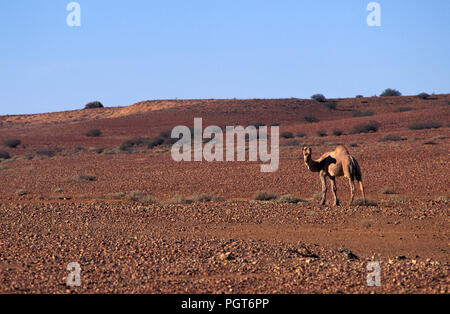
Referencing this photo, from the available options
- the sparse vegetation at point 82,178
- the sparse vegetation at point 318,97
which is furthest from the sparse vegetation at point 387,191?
the sparse vegetation at point 318,97

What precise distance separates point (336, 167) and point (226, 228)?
13.5ft

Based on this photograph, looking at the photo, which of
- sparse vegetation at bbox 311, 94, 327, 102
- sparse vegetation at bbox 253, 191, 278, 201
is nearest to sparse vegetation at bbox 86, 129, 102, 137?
sparse vegetation at bbox 311, 94, 327, 102

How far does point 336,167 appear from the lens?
16.0 meters

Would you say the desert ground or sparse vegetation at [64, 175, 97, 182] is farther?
sparse vegetation at [64, 175, 97, 182]

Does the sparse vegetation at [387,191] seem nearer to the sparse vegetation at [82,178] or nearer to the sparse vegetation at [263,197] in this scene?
the sparse vegetation at [263,197]

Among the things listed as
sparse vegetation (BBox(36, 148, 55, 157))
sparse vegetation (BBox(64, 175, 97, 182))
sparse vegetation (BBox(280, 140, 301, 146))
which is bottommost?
sparse vegetation (BBox(64, 175, 97, 182))

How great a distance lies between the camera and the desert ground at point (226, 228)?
8.14 meters

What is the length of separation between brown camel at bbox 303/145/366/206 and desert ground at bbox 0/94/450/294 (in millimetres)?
606

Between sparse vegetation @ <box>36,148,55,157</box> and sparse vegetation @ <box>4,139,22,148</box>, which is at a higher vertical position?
sparse vegetation @ <box>4,139,22,148</box>

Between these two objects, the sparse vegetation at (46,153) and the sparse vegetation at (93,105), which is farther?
the sparse vegetation at (93,105)

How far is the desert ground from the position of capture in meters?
8.14

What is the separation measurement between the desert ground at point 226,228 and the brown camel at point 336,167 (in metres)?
0.61

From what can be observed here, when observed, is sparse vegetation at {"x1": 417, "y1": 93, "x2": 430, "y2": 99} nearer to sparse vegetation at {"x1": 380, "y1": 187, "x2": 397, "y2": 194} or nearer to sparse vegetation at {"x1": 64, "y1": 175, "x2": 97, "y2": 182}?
sparse vegetation at {"x1": 64, "y1": 175, "x2": 97, "y2": 182}
